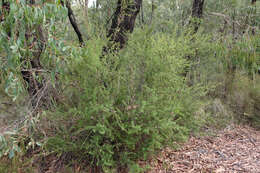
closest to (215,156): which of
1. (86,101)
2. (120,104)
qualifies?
(120,104)

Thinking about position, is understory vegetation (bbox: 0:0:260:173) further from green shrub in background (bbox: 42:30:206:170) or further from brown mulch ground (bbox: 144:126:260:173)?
brown mulch ground (bbox: 144:126:260:173)

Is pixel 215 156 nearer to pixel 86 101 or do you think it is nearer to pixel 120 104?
pixel 120 104

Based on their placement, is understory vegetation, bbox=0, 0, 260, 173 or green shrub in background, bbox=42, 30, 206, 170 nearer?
understory vegetation, bbox=0, 0, 260, 173

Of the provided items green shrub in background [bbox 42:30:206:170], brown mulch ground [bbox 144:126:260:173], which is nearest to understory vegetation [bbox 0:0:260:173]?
green shrub in background [bbox 42:30:206:170]

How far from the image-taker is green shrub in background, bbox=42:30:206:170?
2428 millimetres

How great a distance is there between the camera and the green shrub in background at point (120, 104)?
243 centimetres

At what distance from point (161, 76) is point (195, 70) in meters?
2.57

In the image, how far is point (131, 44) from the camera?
9.57ft

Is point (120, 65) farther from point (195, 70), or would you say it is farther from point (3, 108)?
point (195, 70)

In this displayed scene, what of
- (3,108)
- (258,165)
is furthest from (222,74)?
(3,108)

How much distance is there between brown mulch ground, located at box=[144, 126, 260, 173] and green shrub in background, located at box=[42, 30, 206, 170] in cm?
59

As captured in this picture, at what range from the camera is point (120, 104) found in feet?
8.52

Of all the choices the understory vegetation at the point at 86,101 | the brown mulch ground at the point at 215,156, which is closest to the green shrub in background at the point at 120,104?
the understory vegetation at the point at 86,101

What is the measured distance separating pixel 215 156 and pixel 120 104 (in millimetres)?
1816
